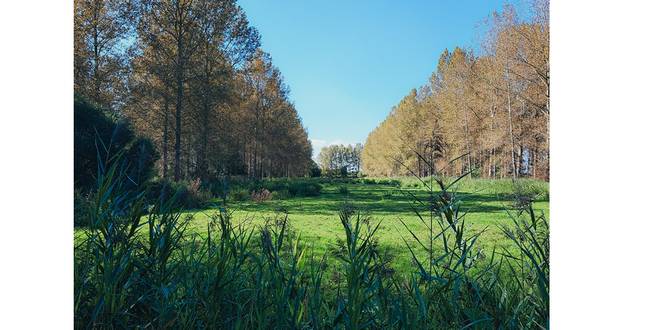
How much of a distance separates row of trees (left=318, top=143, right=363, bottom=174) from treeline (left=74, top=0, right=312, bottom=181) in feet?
0.34

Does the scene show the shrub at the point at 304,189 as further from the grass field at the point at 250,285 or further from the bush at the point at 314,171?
the grass field at the point at 250,285

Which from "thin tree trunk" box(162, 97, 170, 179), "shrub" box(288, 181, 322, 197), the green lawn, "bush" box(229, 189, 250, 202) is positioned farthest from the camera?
"shrub" box(288, 181, 322, 197)

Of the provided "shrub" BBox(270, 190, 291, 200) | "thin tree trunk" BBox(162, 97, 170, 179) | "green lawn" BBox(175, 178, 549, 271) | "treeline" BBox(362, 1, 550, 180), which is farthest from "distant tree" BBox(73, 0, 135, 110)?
"treeline" BBox(362, 1, 550, 180)

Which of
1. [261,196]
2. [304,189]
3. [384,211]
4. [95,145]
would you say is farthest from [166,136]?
[384,211]

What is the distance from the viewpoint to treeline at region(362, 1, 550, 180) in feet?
4.96

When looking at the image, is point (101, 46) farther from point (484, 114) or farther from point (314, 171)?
point (484, 114)

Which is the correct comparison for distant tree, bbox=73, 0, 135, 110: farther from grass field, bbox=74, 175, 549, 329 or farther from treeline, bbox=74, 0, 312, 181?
grass field, bbox=74, 175, 549, 329

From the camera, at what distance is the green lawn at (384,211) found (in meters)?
1.55

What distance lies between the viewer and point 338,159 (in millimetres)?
2068

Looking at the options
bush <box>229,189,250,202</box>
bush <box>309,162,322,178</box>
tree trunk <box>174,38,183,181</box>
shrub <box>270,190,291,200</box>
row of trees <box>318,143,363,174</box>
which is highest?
tree trunk <box>174,38,183,181</box>
